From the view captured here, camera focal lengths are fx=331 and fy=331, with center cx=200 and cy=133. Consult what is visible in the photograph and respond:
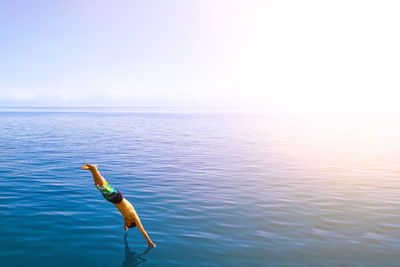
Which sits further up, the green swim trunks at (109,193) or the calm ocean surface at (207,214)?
the green swim trunks at (109,193)

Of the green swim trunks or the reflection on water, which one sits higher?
the green swim trunks

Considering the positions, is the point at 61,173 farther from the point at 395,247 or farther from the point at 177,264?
the point at 395,247

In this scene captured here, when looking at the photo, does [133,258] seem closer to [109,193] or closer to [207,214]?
[109,193]

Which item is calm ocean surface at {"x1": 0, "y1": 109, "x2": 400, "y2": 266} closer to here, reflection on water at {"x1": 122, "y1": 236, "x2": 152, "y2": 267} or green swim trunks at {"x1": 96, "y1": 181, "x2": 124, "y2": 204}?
reflection on water at {"x1": 122, "y1": 236, "x2": 152, "y2": 267}

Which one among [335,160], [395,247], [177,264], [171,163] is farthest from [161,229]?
[335,160]

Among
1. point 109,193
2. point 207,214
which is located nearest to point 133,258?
point 109,193

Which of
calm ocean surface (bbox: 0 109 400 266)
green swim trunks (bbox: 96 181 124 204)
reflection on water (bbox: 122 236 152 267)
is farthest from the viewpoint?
calm ocean surface (bbox: 0 109 400 266)

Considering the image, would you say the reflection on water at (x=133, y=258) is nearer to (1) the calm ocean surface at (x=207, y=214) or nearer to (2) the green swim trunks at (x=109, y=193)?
(1) the calm ocean surface at (x=207, y=214)

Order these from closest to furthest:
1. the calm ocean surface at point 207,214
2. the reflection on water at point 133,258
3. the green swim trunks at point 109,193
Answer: the green swim trunks at point 109,193 → the reflection on water at point 133,258 → the calm ocean surface at point 207,214

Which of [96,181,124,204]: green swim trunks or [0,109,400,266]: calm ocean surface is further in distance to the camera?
[0,109,400,266]: calm ocean surface

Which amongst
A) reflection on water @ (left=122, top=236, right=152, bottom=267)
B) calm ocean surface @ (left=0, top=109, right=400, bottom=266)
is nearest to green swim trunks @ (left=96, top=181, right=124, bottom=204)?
reflection on water @ (left=122, top=236, right=152, bottom=267)

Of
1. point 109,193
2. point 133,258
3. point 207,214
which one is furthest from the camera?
point 207,214

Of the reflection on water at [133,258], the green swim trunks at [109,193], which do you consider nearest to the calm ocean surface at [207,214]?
the reflection on water at [133,258]

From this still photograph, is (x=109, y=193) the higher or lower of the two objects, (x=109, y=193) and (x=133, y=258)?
the higher
